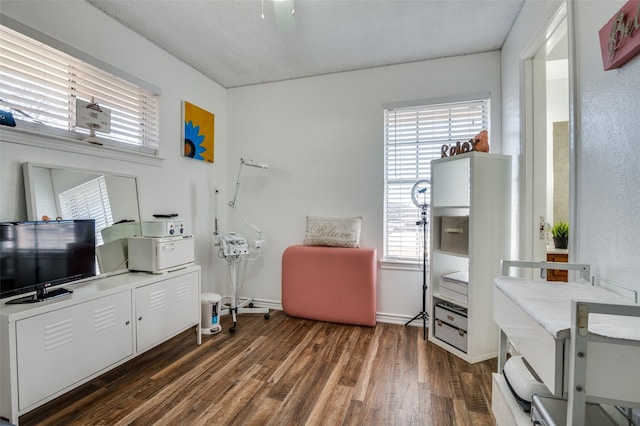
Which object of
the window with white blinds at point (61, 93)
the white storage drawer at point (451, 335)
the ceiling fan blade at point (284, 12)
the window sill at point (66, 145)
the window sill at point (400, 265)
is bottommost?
the white storage drawer at point (451, 335)

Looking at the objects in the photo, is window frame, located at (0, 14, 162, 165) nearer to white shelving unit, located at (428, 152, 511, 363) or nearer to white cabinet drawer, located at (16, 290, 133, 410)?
white cabinet drawer, located at (16, 290, 133, 410)

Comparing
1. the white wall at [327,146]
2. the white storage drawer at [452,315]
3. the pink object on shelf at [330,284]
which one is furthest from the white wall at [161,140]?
the white storage drawer at [452,315]

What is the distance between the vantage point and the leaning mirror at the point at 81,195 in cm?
181

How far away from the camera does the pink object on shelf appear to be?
2822mm

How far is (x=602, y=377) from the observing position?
71 centimetres

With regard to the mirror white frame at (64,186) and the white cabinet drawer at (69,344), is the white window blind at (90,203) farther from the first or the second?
the white cabinet drawer at (69,344)

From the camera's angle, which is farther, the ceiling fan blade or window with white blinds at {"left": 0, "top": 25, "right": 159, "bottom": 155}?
window with white blinds at {"left": 0, "top": 25, "right": 159, "bottom": 155}

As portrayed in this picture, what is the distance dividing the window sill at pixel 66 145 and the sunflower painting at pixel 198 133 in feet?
1.61

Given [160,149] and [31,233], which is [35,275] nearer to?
[31,233]

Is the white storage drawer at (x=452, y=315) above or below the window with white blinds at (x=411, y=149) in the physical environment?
below

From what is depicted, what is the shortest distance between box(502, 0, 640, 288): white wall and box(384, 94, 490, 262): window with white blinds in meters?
1.46


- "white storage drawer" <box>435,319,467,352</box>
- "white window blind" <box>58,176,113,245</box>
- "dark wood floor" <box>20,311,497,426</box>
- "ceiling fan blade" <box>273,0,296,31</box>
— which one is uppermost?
"ceiling fan blade" <box>273,0,296,31</box>

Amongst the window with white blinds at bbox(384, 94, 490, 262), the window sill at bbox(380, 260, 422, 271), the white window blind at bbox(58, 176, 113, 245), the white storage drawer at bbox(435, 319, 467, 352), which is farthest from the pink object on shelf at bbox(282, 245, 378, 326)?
the white window blind at bbox(58, 176, 113, 245)

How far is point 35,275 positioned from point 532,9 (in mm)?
3537
